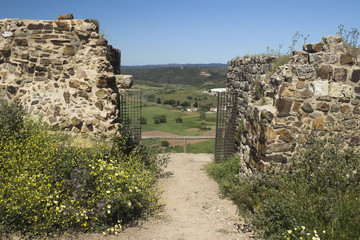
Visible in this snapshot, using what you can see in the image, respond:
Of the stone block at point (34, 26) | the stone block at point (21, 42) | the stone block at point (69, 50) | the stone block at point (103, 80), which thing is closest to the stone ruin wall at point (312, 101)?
the stone block at point (103, 80)

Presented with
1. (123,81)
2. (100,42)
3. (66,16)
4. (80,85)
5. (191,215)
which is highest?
(66,16)

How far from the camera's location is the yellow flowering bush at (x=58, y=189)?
444 cm

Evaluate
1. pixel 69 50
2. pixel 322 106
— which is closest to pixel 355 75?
pixel 322 106

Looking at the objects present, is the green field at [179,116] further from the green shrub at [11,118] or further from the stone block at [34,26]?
the stone block at [34,26]

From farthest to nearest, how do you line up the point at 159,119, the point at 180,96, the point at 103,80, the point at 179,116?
the point at 180,96 → the point at 179,116 → the point at 159,119 → the point at 103,80

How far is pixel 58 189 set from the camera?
496 cm

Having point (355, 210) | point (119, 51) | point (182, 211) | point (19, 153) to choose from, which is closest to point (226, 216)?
point (182, 211)

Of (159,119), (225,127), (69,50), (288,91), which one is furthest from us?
(159,119)

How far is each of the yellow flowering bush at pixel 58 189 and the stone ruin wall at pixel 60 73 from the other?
709mm

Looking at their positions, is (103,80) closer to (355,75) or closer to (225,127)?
(225,127)

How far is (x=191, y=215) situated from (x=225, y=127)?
4.41m

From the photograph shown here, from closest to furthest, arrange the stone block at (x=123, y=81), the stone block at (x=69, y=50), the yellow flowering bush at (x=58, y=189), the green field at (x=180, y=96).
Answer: the yellow flowering bush at (x=58, y=189), the stone block at (x=69, y=50), the stone block at (x=123, y=81), the green field at (x=180, y=96)

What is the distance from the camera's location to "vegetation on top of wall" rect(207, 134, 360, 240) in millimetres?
4102

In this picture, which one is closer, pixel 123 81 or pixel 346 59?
pixel 346 59
